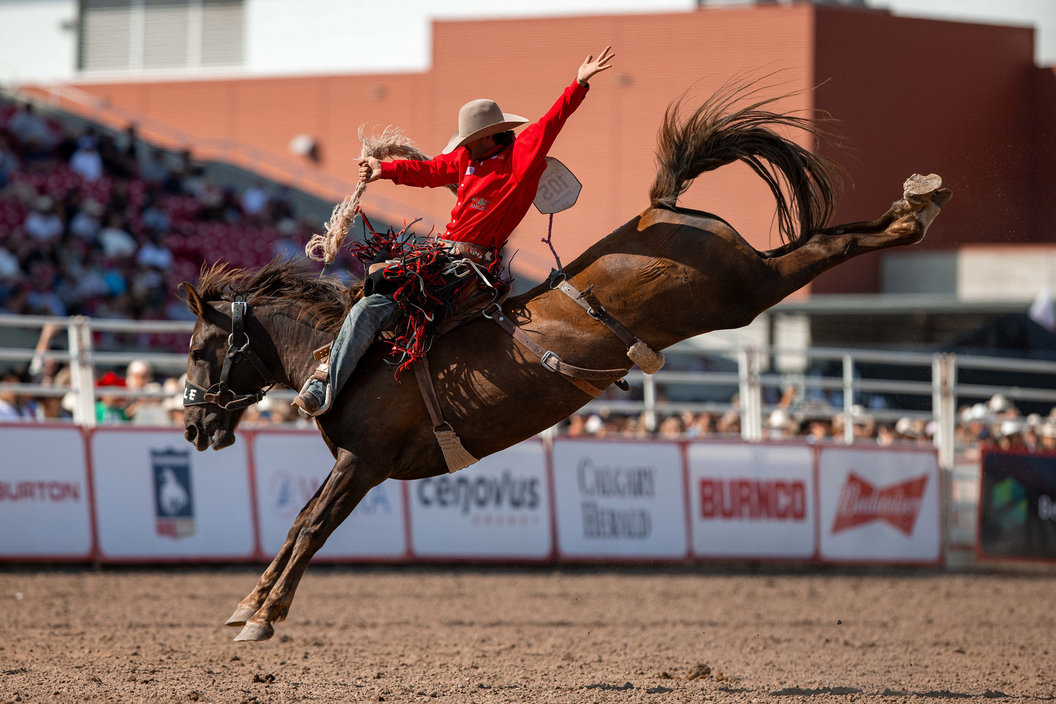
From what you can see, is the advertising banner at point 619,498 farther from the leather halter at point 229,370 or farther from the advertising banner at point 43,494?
the leather halter at point 229,370

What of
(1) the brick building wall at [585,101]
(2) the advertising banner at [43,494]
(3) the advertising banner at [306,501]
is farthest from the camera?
(1) the brick building wall at [585,101]

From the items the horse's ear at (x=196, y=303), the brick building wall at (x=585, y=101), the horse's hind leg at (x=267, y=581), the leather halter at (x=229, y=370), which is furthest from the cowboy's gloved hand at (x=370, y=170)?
the brick building wall at (x=585, y=101)

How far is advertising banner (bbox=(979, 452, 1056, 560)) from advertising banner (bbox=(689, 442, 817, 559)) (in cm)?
210

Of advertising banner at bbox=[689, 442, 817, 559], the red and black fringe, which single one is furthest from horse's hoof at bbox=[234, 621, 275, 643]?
advertising banner at bbox=[689, 442, 817, 559]

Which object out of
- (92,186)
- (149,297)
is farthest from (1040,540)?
(92,186)

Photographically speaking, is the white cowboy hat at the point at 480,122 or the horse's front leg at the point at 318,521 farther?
the white cowboy hat at the point at 480,122

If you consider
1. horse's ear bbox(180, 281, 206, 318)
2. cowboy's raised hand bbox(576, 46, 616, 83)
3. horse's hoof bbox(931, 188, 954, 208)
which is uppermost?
cowboy's raised hand bbox(576, 46, 616, 83)

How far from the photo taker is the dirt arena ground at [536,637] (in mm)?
5875

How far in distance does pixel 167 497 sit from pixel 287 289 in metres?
5.38

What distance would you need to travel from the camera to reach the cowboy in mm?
5312

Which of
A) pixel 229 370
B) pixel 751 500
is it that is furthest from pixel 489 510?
pixel 229 370

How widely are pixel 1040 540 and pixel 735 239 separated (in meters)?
8.62

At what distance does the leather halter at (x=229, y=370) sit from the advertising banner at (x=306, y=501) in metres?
4.84

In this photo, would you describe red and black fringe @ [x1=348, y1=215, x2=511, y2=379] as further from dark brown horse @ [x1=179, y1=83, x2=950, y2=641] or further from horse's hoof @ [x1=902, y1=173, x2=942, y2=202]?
horse's hoof @ [x1=902, y1=173, x2=942, y2=202]
